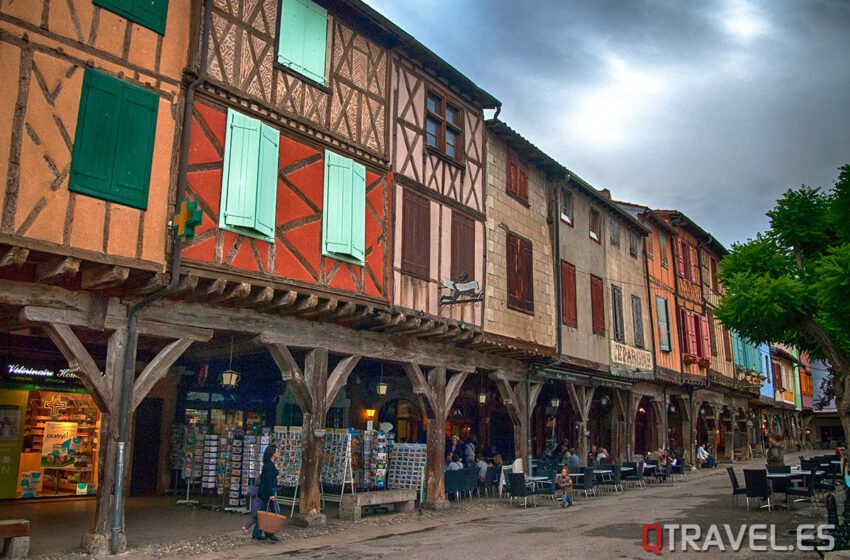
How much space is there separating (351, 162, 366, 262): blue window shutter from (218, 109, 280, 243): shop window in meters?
1.68

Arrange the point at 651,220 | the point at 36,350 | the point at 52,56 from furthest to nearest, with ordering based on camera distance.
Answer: the point at 651,220, the point at 36,350, the point at 52,56

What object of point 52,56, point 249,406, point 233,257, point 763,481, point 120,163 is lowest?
point 763,481

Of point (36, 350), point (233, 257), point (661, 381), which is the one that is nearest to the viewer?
point (233, 257)

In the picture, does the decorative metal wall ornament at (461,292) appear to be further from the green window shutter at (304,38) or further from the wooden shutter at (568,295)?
the wooden shutter at (568,295)

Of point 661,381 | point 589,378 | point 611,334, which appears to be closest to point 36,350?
point 589,378

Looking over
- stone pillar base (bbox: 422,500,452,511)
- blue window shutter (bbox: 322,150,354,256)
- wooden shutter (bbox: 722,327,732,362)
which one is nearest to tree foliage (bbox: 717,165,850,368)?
stone pillar base (bbox: 422,500,452,511)

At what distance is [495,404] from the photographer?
2088 centimetres

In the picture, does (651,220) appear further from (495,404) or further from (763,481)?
(763,481)

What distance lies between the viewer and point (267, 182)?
1044cm

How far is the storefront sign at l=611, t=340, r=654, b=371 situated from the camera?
69.2 ft

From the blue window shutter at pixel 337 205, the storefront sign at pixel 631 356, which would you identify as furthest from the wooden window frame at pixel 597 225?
the blue window shutter at pixel 337 205

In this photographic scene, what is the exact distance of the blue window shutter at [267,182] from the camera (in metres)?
10.2

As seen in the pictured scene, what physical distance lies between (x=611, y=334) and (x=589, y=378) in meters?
1.95

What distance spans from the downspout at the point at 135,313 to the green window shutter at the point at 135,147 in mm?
453
